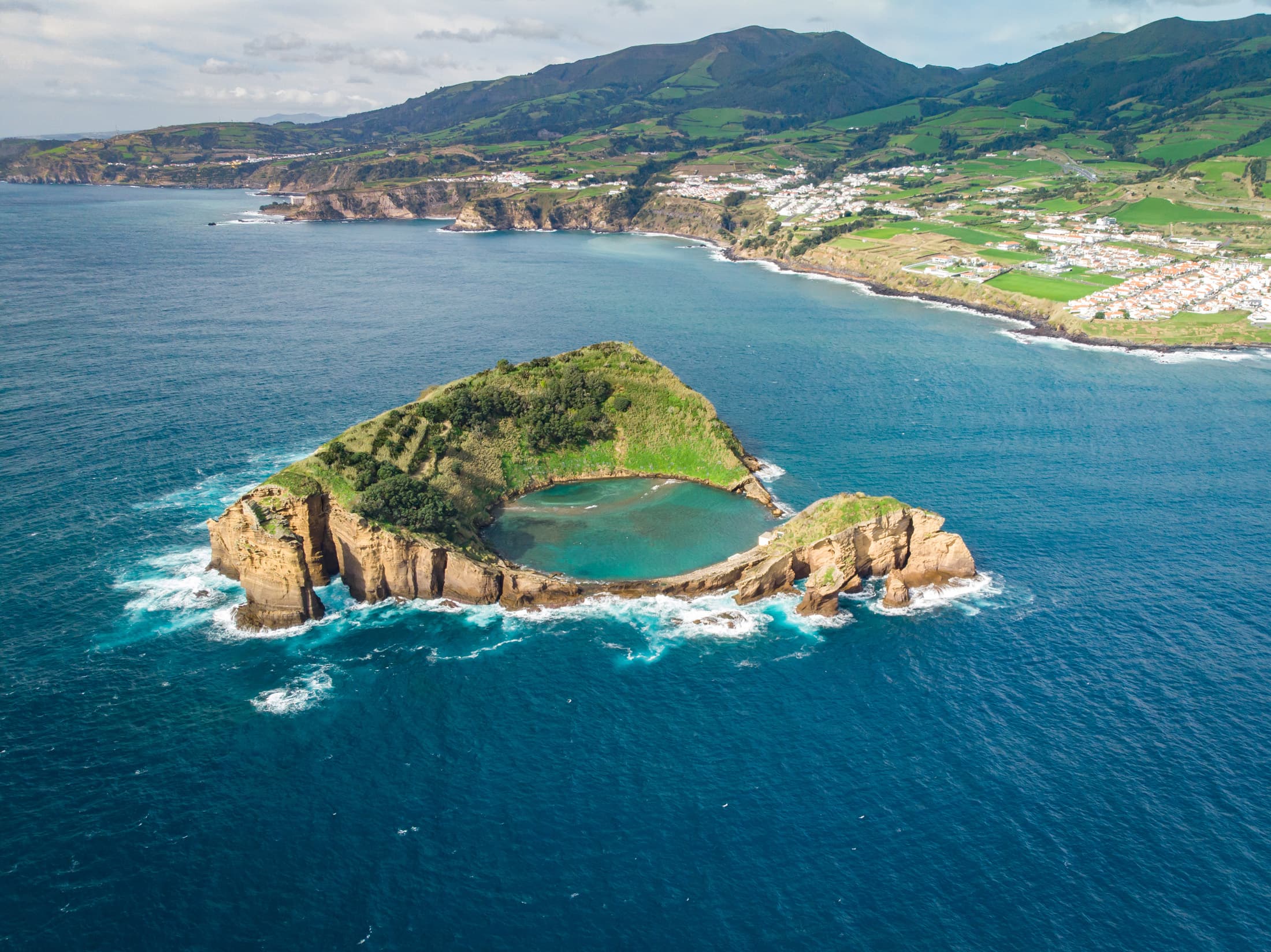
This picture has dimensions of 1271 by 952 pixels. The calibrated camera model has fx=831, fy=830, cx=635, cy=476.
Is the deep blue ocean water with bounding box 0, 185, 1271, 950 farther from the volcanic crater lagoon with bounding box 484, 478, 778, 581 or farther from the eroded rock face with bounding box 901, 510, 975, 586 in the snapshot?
the volcanic crater lagoon with bounding box 484, 478, 778, 581

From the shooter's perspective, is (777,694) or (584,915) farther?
(777,694)

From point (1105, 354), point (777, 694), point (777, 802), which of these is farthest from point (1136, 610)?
point (1105, 354)

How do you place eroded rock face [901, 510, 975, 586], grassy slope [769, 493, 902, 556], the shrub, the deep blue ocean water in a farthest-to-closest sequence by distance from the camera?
eroded rock face [901, 510, 975, 586]
grassy slope [769, 493, 902, 556]
the shrub
the deep blue ocean water

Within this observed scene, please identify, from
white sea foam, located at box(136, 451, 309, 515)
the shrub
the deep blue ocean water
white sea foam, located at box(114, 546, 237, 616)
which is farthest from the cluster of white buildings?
white sea foam, located at box(114, 546, 237, 616)

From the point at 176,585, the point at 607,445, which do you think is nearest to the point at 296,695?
the point at 176,585

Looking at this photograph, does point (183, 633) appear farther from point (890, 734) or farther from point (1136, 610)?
point (1136, 610)
